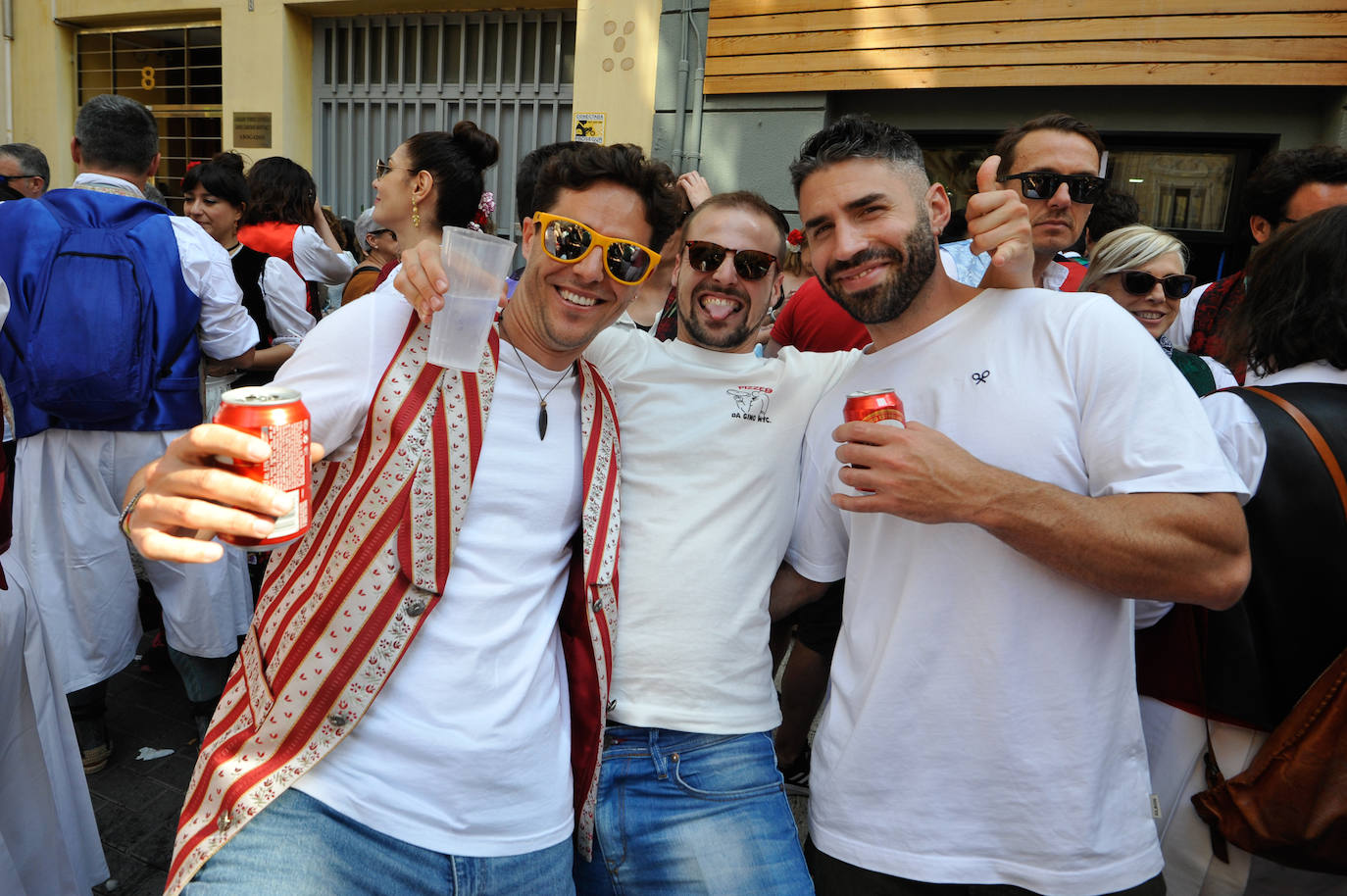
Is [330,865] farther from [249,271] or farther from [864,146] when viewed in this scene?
[249,271]

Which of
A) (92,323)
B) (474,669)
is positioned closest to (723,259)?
(474,669)

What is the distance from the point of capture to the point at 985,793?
1659 millimetres

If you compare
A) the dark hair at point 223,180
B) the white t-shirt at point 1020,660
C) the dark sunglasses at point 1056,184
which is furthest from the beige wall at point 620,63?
the white t-shirt at point 1020,660

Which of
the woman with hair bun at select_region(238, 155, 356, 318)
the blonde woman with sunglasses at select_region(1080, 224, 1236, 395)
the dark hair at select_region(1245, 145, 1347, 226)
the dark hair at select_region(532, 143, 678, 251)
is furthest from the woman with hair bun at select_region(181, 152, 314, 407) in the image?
the dark hair at select_region(1245, 145, 1347, 226)

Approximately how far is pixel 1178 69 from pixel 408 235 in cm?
520

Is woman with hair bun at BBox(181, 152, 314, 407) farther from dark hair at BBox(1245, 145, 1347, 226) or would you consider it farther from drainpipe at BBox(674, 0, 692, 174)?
dark hair at BBox(1245, 145, 1347, 226)

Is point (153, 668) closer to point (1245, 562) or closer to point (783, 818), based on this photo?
point (783, 818)

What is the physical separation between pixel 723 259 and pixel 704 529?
2.69 ft

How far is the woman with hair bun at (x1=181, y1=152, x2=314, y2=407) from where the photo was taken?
4148mm

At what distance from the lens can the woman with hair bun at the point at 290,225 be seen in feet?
15.3

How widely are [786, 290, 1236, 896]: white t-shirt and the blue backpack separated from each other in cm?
302

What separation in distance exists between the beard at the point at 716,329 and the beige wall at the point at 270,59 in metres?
5.44

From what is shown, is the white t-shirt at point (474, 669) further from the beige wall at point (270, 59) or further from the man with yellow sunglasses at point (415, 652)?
the beige wall at point (270, 59)

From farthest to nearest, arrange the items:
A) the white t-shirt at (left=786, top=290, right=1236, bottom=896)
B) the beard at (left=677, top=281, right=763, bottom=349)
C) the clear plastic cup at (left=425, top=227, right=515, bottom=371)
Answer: the beard at (left=677, top=281, right=763, bottom=349) → the clear plastic cup at (left=425, top=227, right=515, bottom=371) → the white t-shirt at (left=786, top=290, right=1236, bottom=896)
